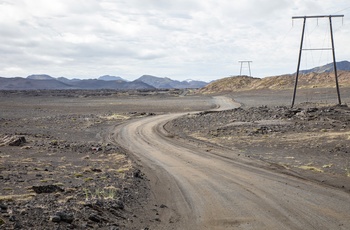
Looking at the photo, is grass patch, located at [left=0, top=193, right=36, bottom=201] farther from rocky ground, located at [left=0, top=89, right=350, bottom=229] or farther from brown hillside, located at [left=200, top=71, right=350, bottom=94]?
brown hillside, located at [left=200, top=71, right=350, bottom=94]

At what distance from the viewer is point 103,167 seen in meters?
16.5

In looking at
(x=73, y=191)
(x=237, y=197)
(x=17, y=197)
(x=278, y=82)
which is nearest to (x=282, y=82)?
(x=278, y=82)

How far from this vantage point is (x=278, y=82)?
122688mm

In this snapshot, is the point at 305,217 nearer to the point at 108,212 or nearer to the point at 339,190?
the point at 339,190

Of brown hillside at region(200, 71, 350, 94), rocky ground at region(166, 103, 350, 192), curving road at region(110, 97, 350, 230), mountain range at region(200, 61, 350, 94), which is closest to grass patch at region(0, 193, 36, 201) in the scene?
curving road at region(110, 97, 350, 230)

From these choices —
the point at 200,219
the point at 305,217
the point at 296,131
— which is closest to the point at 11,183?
the point at 200,219

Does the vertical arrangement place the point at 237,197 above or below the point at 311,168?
below

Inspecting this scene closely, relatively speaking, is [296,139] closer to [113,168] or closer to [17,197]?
[113,168]

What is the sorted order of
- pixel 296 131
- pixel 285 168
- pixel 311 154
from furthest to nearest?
pixel 296 131, pixel 311 154, pixel 285 168

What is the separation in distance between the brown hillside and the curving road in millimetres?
81616

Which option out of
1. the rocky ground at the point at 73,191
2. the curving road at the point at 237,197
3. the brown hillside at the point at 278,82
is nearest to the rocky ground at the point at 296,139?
the curving road at the point at 237,197

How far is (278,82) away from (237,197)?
117m

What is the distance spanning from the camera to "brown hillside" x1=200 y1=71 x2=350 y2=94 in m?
103

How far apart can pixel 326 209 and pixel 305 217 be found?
964mm
